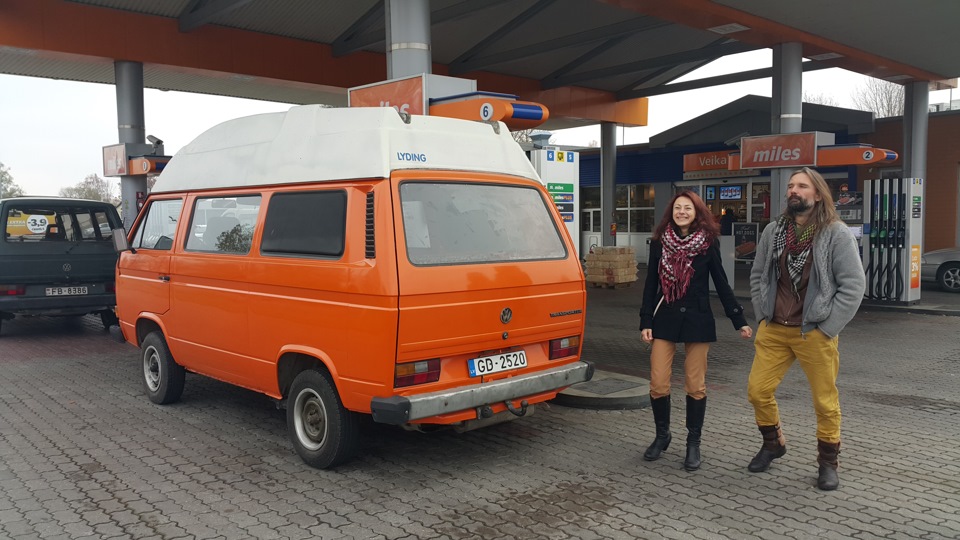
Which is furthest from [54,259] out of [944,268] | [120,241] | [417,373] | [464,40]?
[944,268]

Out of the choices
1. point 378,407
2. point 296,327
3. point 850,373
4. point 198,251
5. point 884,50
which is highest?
point 884,50

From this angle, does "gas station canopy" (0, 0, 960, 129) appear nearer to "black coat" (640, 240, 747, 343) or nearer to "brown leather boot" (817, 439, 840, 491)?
"black coat" (640, 240, 747, 343)

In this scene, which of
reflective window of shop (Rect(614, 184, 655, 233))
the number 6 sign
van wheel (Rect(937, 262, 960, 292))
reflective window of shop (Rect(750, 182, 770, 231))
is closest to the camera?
the number 6 sign

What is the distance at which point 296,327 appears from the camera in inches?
192

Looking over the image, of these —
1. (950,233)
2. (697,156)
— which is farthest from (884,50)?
(950,233)

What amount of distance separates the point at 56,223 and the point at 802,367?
33.3ft

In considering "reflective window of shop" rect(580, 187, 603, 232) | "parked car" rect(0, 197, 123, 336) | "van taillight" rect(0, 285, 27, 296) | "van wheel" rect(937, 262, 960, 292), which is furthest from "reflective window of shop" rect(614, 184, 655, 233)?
"van taillight" rect(0, 285, 27, 296)

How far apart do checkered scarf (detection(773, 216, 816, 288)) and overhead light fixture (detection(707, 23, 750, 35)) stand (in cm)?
790

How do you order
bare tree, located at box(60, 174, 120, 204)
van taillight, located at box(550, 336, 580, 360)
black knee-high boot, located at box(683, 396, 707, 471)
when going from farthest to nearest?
bare tree, located at box(60, 174, 120, 204), van taillight, located at box(550, 336, 580, 360), black knee-high boot, located at box(683, 396, 707, 471)

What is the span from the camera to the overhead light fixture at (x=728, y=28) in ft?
37.7

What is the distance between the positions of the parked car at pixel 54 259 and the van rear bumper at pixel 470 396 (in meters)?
6.95

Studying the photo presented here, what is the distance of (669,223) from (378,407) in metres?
2.31

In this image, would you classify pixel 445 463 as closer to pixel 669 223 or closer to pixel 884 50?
pixel 669 223

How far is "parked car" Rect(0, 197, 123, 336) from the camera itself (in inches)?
388
